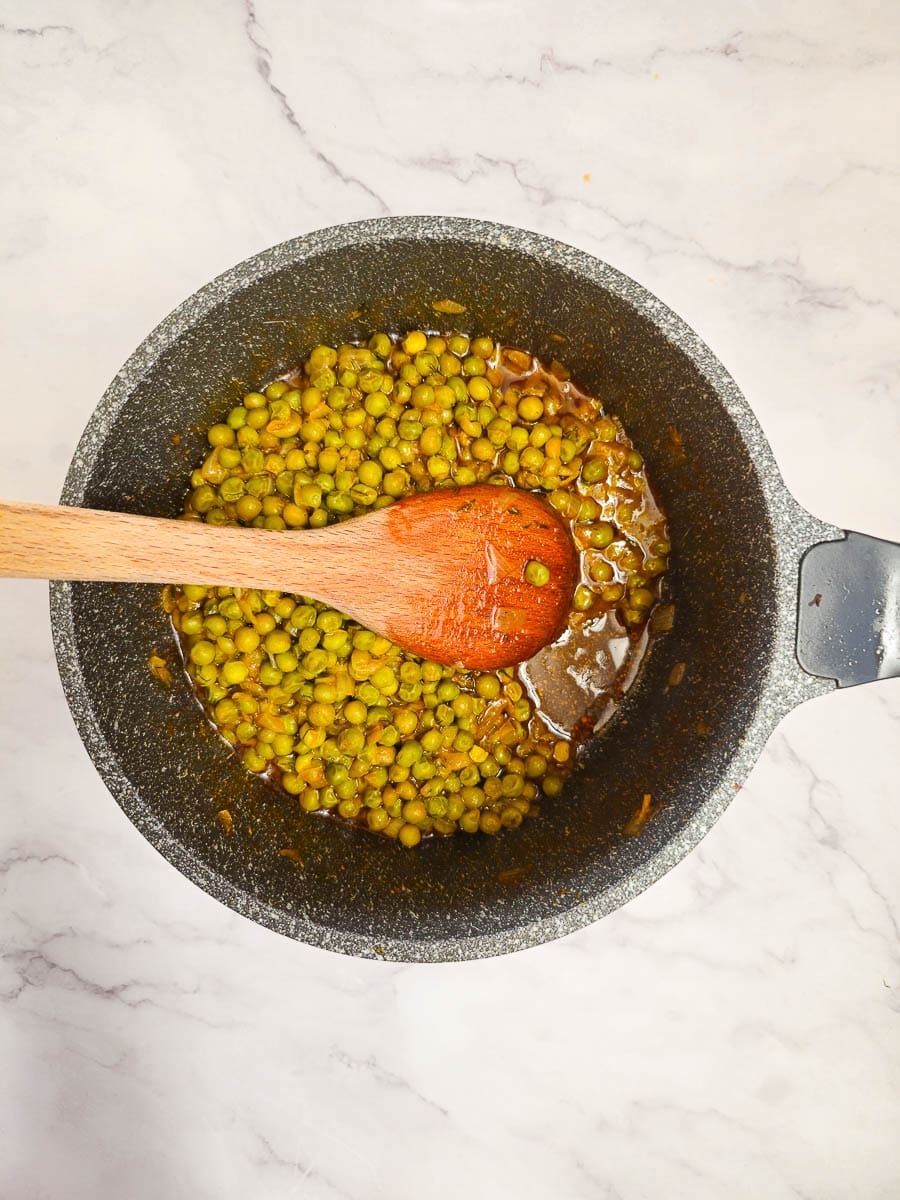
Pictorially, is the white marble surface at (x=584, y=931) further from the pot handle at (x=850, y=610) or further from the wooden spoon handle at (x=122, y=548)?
the wooden spoon handle at (x=122, y=548)

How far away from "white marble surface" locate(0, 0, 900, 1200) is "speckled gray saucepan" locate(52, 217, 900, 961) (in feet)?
1.13

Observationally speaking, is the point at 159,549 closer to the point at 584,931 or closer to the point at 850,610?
the point at 850,610

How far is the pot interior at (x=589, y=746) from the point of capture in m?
1.53

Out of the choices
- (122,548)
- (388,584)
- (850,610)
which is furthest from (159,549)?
(850,610)

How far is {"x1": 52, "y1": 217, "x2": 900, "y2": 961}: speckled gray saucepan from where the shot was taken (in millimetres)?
1476

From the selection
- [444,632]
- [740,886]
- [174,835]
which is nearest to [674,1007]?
[740,886]

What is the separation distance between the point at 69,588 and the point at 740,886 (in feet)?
5.13

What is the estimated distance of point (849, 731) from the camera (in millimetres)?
1998

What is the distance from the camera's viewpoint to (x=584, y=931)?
1942mm

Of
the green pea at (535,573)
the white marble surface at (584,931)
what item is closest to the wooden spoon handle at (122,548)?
the green pea at (535,573)

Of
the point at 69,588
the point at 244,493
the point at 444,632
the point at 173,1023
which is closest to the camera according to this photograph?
the point at 69,588

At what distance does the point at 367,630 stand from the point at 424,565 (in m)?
0.23

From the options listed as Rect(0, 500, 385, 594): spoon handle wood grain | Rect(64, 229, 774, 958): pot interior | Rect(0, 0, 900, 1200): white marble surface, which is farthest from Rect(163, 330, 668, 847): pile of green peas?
Rect(0, 0, 900, 1200): white marble surface
